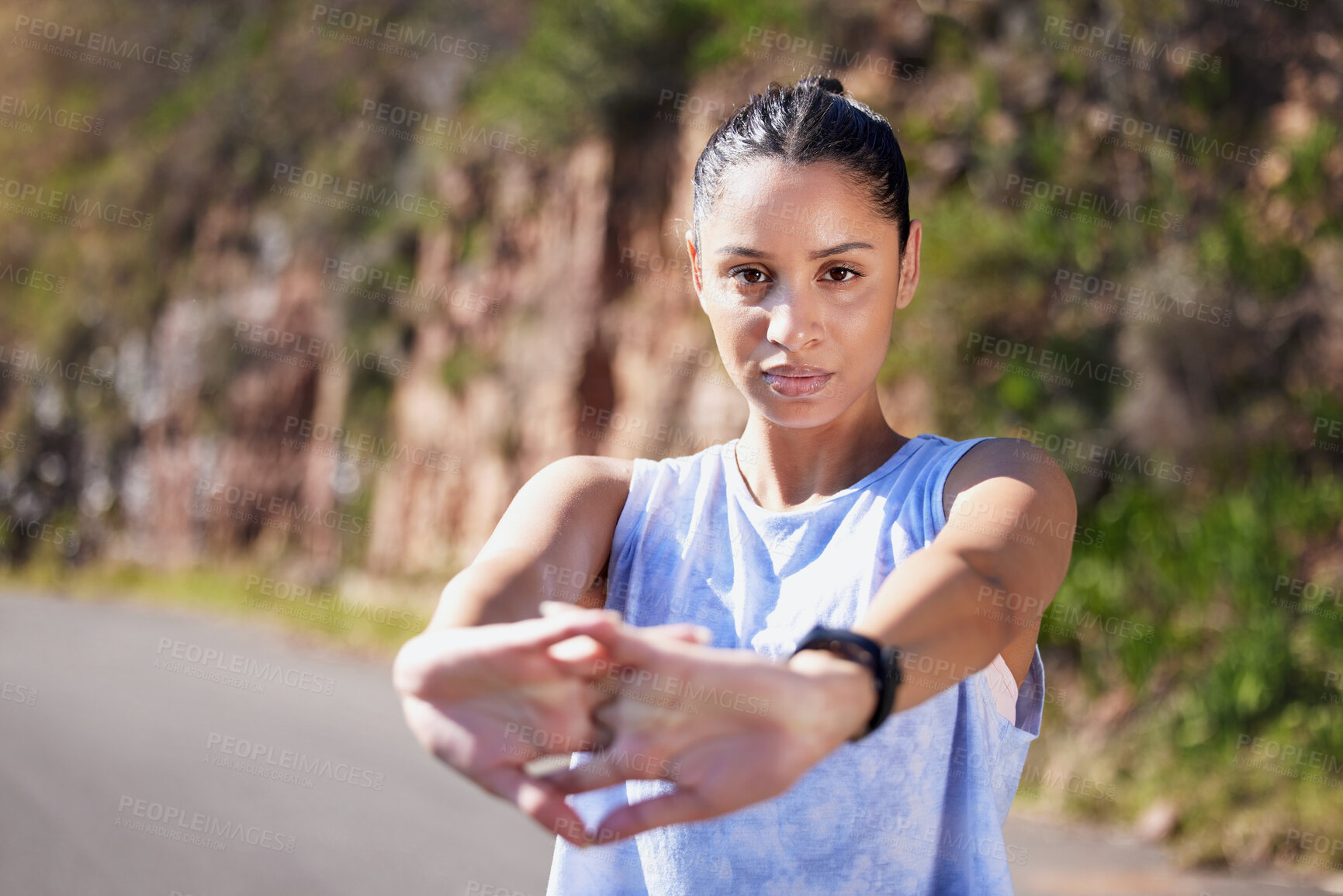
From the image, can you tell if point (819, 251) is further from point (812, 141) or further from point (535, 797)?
point (535, 797)

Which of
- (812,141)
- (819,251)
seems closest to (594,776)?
(819,251)

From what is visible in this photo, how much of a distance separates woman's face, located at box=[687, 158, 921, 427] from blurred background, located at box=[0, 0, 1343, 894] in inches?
21.4

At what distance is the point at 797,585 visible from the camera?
156 centimetres

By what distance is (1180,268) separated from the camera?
7031 millimetres

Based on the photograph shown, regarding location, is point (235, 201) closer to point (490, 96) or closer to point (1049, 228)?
point (490, 96)

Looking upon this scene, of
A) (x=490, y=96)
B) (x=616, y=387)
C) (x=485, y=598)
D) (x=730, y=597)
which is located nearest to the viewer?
(x=485, y=598)

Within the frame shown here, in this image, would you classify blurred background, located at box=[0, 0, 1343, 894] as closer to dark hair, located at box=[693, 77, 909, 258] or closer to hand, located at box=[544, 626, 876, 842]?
dark hair, located at box=[693, 77, 909, 258]

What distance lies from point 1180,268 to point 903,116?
2.34m

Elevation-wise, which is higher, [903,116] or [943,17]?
[943,17]

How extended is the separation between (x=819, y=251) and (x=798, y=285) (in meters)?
0.05

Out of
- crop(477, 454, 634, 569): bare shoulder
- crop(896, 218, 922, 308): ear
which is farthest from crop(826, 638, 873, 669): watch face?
crop(896, 218, 922, 308): ear

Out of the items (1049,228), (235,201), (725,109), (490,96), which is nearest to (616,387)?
(725,109)

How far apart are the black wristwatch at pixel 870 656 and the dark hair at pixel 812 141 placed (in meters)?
0.61

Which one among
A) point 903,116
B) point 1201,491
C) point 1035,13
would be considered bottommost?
point 1201,491
